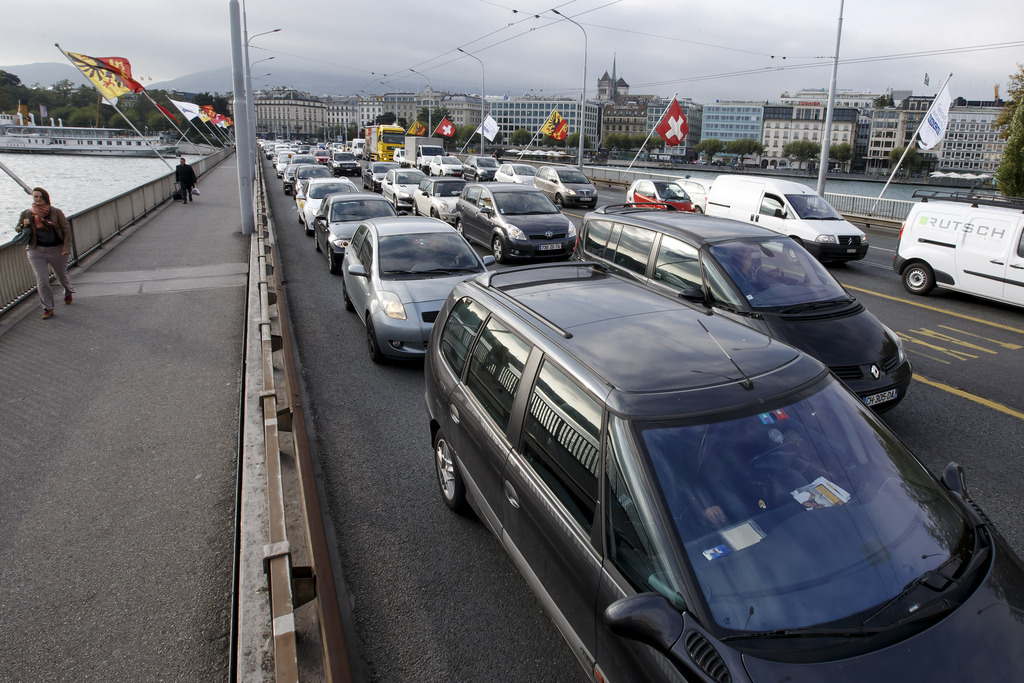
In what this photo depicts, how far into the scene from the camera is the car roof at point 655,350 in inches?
109

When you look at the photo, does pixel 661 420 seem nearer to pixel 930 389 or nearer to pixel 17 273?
pixel 930 389

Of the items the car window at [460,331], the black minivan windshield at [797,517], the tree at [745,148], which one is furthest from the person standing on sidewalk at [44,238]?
the tree at [745,148]

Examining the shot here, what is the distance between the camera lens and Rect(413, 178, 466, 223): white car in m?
18.9

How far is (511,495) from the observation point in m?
3.36

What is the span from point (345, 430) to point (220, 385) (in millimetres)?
1892

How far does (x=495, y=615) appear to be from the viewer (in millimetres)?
3656

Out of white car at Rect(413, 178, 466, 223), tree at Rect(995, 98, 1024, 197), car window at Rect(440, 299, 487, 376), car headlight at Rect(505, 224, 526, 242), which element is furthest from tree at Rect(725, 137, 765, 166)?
car window at Rect(440, 299, 487, 376)

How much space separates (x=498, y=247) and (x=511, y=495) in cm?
1127

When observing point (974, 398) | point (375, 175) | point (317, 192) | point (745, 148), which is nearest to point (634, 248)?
point (974, 398)

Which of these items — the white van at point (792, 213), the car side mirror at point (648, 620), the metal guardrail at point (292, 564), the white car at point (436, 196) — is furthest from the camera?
the white car at point (436, 196)

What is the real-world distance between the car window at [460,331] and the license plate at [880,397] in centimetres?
365

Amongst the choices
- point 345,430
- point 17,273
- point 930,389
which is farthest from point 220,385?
point 930,389

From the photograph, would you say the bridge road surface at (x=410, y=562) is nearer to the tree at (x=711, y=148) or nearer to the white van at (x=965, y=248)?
the white van at (x=965, y=248)

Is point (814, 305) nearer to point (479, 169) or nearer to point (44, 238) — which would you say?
point (44, 238)
